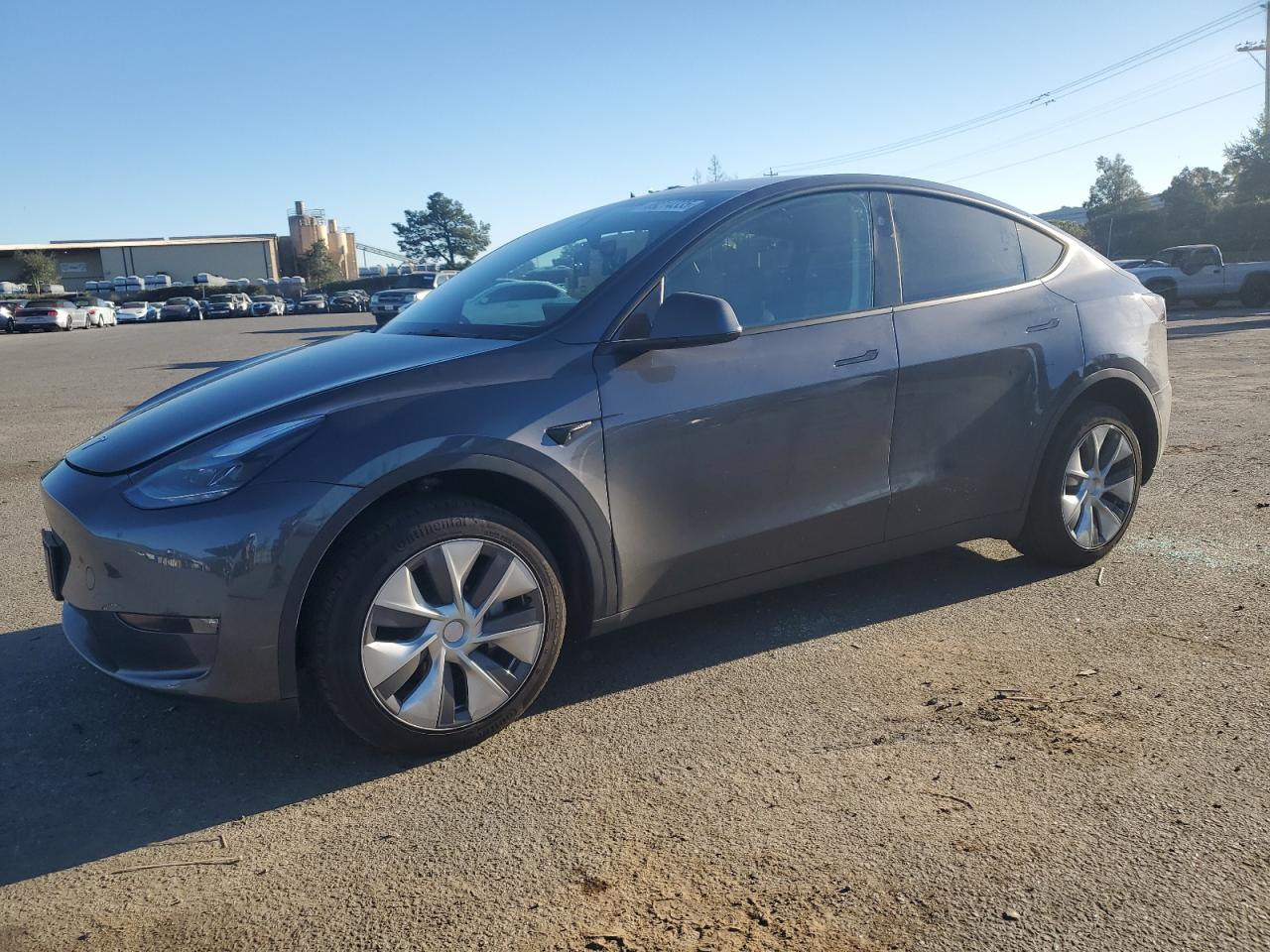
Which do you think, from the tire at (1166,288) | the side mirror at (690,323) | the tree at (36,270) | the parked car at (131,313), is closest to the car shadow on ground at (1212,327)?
the tire at (1166,288)

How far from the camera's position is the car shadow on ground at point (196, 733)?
9.20ft

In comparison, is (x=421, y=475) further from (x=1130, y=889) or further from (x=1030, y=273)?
(x=1030, y=273)

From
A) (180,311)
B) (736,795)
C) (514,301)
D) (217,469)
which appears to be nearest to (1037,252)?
(514,301)

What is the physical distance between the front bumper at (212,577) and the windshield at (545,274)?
1053 millimetres

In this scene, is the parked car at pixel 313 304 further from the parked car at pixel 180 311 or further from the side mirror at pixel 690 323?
the side mirror at pixel 690 323

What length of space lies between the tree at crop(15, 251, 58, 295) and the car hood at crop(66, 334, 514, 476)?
Answer: 9298 centimetres

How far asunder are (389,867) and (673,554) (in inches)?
54.2

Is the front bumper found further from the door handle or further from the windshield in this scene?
the door handle

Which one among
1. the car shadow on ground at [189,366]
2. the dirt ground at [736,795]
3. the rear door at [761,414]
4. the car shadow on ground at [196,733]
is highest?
the car shadow on ground at [189,366]

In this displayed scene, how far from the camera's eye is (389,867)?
255 centimetres

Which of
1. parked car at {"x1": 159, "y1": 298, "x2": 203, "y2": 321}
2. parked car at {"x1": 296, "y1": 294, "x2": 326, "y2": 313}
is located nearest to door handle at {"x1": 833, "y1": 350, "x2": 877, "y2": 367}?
parked car at {"x1": 159, "y1": 298, "x2": 203, "y2": 321}

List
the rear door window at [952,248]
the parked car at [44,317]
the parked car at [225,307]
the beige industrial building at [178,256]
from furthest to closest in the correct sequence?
the beige industrial building at [178,256] < the parked car at [225,307] < the parked car at [44,317] < the rear door window at [952,248]

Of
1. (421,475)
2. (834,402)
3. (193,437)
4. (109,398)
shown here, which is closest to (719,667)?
(834,402)

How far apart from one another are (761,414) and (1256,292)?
25708 mm
